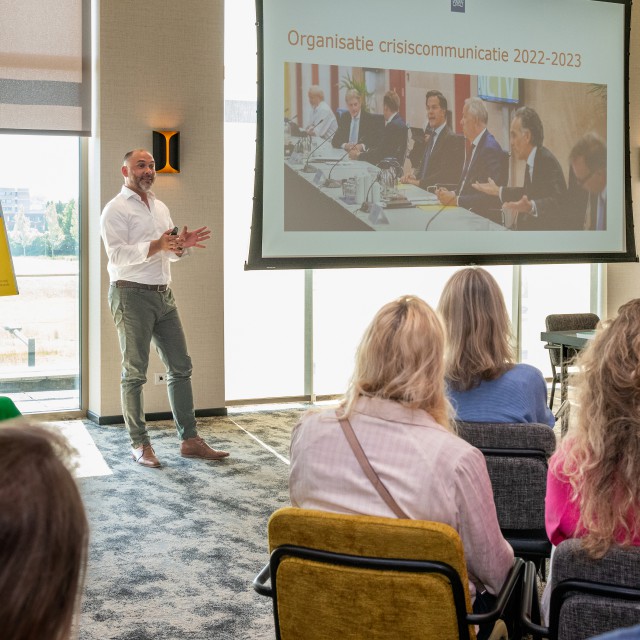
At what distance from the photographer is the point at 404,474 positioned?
2.06m

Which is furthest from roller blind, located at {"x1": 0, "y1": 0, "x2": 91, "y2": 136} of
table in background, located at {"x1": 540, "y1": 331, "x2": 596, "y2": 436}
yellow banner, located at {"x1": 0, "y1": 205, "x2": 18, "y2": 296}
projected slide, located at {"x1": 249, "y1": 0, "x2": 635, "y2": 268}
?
table in background, located at {"x1": 540, "y1": 331, "x2": 596, "y2": 436}

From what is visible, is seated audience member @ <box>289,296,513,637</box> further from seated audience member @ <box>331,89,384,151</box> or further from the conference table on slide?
seated audience member @ <box>331,89,384,151</box>

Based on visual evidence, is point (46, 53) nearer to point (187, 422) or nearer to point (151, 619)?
point (187, 422)

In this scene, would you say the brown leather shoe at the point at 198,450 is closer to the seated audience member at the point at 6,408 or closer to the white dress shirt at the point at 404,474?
the seated audience member at the point at 6,408

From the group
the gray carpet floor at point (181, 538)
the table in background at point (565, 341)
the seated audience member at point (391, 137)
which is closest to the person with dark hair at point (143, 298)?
the gray carpet floor at point (181, 538)

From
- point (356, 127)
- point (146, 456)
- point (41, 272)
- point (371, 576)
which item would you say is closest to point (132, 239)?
point (146, 456)

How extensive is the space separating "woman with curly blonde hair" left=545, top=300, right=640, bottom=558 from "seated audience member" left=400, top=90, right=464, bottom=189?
5.19 m

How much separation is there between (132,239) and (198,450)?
1.37 meters

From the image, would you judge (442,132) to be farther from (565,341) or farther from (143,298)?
(143,298)

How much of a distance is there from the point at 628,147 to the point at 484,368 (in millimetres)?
5534

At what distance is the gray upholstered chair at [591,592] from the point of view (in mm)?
1900

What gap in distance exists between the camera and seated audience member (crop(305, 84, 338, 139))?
6.78m

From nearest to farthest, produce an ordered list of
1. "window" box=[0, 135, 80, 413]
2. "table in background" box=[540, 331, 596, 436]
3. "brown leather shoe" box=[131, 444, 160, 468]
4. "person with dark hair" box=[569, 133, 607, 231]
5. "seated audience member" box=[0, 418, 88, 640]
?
1. "seated audience member" box=[0, 418, 88, 640]
2. "brown leather shoe" box=[131, 444, 160, 468]
3. "table in background" box=[540, 331, 596, 436]
4. "window" box=[0, 135, 80, 413]
5. "person with dark hair" box=[569, 133, 607, 231]

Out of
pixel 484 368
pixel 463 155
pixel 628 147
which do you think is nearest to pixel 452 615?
pixel 484 368
